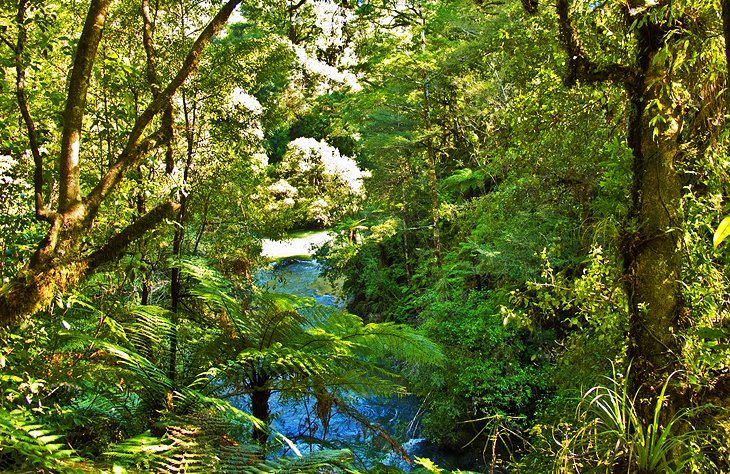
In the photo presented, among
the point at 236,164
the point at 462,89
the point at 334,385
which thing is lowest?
the point at 334,385

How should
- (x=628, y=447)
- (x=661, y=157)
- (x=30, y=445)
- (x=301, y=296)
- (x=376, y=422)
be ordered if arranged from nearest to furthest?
(x=30, y=445) < (x=628, y=447) < (x=661, y=157) < (x=301, y=296) < (x=376, y=422)

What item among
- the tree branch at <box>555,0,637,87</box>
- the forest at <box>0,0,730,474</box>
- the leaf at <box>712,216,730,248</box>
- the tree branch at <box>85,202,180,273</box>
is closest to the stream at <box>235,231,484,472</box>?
the forest at <box>0,0,730,474</box>

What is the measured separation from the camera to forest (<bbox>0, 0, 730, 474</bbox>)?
1866 millimetres

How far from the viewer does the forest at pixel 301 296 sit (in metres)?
1.87

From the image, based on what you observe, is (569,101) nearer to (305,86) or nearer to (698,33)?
(698,33)

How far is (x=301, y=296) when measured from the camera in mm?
4262

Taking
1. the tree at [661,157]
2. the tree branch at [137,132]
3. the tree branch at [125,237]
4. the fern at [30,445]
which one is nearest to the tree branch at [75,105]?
the tree branch at [137,132]

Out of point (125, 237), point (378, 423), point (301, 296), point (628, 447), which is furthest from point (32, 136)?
point (378, 423)

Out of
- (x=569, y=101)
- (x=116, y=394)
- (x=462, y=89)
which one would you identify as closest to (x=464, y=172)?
(x=462, y=89)

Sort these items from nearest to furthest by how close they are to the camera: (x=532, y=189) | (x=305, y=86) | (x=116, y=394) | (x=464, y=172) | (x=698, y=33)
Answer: (x=698, y=33)
(x=116, y=394)
(x=532, y=189)
(x=464, y=172)
(x=305, y=86)

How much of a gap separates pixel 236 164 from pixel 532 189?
142 inches

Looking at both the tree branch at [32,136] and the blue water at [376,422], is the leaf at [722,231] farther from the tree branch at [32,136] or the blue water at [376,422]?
the blue water at [376,422]

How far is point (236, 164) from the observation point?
528cm

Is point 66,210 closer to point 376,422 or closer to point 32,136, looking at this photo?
point 32,136
